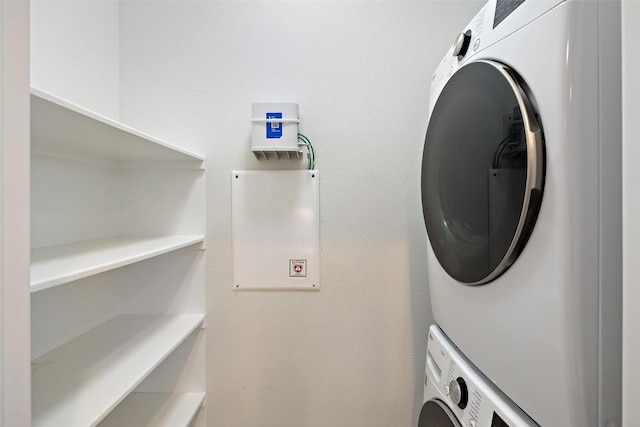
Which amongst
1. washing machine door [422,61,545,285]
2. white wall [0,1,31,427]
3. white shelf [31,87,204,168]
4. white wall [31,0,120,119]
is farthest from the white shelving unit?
washing machine door [422,61,545,285]

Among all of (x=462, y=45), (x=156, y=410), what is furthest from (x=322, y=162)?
(x=156, y=410)

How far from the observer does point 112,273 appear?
1.33 meters

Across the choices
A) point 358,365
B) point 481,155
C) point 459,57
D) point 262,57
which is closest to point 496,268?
point 481,155

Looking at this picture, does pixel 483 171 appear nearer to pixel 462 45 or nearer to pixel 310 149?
pixel 462 45

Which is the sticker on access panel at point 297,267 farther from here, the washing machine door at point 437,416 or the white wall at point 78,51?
the white wall at point 78,51

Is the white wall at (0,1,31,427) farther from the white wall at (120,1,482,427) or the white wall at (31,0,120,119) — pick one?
the white wall at (120,1,482,427)

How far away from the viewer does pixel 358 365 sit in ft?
4.33

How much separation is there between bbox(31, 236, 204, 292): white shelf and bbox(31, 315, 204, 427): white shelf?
14.7 inches

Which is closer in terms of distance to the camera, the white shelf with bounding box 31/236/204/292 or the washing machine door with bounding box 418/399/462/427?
the white shelf with bounding box 31/236/204/292

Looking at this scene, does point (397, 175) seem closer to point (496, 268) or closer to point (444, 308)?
point (444, 308)

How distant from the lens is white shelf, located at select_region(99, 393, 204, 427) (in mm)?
1197

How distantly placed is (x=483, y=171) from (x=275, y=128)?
0.79 m

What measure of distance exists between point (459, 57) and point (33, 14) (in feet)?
4.43

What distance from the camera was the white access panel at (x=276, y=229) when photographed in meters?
1.31
